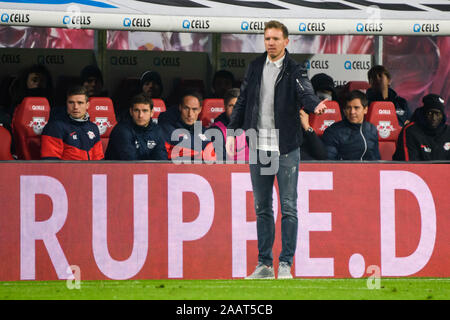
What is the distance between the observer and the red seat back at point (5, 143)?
8195mm

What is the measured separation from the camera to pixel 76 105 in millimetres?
8094

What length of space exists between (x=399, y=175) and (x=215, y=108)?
259 centimetres

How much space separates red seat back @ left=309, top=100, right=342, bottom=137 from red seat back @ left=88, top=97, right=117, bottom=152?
6.99 feet

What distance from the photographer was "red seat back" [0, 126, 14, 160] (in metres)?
8.20

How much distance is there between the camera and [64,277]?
7.14m

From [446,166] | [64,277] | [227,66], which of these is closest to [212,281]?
[64,277]

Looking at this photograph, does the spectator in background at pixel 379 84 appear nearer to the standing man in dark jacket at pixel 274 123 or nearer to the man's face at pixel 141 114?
the man's face at pixel 141 114

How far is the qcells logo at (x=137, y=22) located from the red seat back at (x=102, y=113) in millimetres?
849

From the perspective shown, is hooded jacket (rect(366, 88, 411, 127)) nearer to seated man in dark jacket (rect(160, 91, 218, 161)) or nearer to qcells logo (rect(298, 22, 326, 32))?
qcells logo (rect(298, 22, 326, 32))

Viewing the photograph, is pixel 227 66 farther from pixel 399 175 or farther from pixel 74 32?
pixel 74 32

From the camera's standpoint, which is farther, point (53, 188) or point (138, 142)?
point (138, 142)

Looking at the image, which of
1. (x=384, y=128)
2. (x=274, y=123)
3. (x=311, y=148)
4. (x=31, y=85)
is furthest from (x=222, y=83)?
(x=274, y=123)

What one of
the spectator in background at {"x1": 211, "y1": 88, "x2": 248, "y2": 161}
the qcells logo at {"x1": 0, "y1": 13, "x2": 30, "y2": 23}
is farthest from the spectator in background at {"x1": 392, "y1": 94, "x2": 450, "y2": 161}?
the qcells logo at {"x1": 0, "y1": 13, "x2": 30, "y2": 23}

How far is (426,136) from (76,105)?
3.48 m
